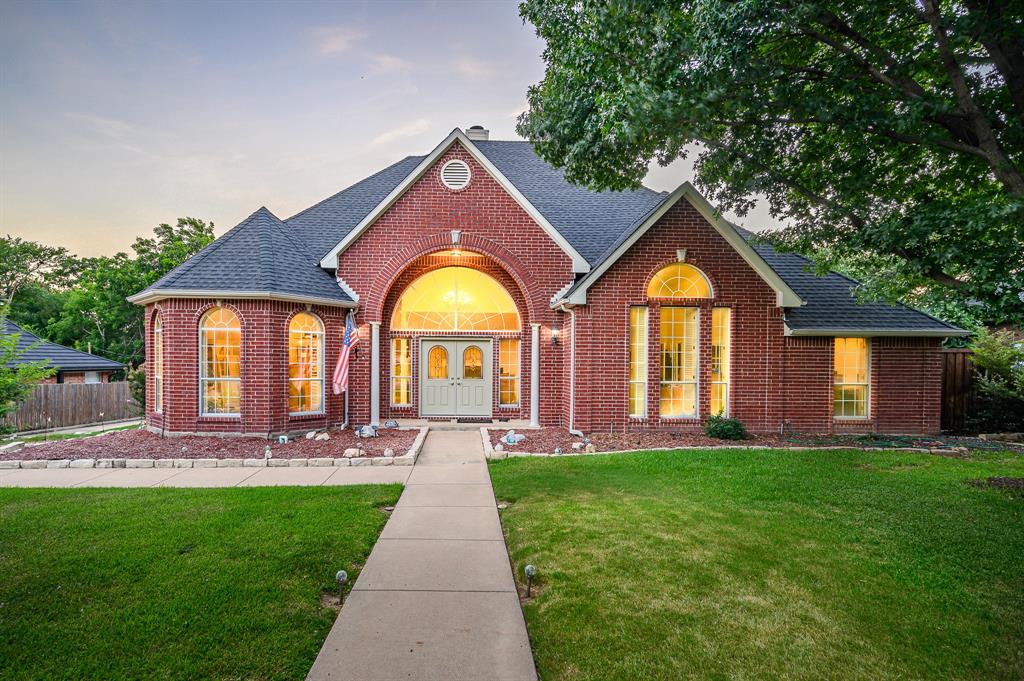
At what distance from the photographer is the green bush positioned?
34.6ft

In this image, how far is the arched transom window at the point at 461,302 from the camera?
1361 cm

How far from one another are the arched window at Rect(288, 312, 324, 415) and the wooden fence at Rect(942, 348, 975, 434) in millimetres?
17339

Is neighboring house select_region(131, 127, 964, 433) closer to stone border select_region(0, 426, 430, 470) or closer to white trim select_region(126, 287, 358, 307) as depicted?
white trim select_region(126, 287, 358, 307)

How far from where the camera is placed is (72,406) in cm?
1633

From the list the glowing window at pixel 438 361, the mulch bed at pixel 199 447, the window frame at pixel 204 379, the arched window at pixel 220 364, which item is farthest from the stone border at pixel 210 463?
the glowing window at pixel 438 361

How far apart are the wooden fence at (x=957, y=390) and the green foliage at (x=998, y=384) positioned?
187 mm

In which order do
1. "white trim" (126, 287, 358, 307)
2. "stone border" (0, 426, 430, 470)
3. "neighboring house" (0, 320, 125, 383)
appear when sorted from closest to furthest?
1. "stone border" (0, 426, 430, 470)
2. "white trim" (126, 287, 358, 307)
3. "neighboring house" (0, 320, 125, 383)

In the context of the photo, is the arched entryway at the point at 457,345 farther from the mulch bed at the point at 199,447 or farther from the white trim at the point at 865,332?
the white trim at the point at 865,332

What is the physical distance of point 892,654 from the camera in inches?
124

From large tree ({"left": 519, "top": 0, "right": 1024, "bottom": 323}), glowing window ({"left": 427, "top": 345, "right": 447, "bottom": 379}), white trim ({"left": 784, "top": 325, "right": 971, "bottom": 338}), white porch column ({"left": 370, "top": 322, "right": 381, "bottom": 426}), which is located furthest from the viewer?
glowing window ({"left": 427, "top": 345, "right": 447, "bottom": 379})

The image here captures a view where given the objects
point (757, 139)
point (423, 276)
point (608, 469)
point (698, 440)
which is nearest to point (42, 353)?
point (423, 276)

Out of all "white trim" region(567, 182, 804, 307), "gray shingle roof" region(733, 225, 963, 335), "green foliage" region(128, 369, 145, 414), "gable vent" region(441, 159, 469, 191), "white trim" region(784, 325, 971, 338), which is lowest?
"green foliage" region(128, 369, 145, 414)

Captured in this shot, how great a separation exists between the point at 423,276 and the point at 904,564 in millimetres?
12116

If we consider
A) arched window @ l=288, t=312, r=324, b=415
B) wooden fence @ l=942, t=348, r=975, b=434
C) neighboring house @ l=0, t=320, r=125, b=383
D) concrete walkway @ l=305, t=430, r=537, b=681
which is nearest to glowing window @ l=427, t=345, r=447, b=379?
arched window @ l=288, t=312, r=324, b=415
